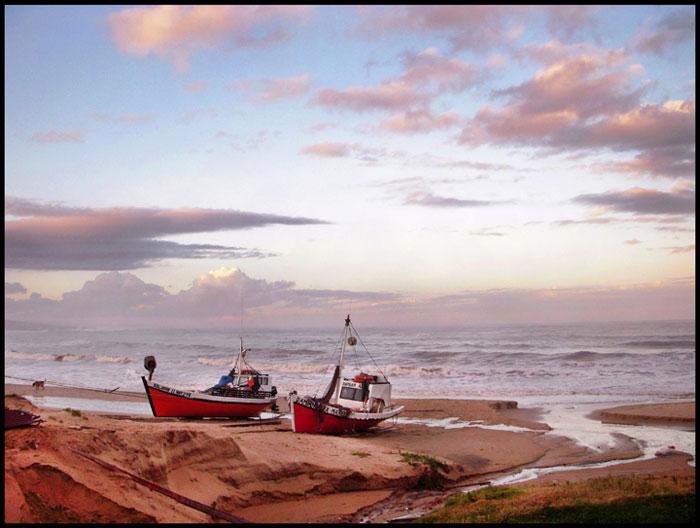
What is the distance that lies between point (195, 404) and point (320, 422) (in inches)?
294

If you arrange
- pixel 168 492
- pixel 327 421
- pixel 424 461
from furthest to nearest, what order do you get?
pixel 327 421, pixel 424 461, pixel 168 492

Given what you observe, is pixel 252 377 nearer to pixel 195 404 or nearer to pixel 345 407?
pixel 195 404

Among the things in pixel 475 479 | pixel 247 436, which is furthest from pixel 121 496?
pixel 475 479

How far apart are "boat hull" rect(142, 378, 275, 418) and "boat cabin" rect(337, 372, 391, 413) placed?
4789mm

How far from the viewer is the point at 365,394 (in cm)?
2981

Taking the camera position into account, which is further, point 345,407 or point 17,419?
point 345,407

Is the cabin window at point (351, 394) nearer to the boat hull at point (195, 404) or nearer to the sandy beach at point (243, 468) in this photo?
the sandy beach at point (243, 468)

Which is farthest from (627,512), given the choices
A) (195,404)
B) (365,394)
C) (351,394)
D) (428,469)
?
(195,404)

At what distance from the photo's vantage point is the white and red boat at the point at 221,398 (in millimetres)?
30297

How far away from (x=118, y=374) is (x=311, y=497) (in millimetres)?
44138

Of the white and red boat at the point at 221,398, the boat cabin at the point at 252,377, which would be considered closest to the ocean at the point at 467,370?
the boat cabin at the point at 252,377

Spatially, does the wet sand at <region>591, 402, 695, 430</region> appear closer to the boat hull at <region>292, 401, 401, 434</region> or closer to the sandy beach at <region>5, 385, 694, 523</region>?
the sandy beach at <region>5, 385, 694, 523</region>

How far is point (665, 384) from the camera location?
44906 mm

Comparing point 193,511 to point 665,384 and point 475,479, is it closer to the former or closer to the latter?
point 475,479
